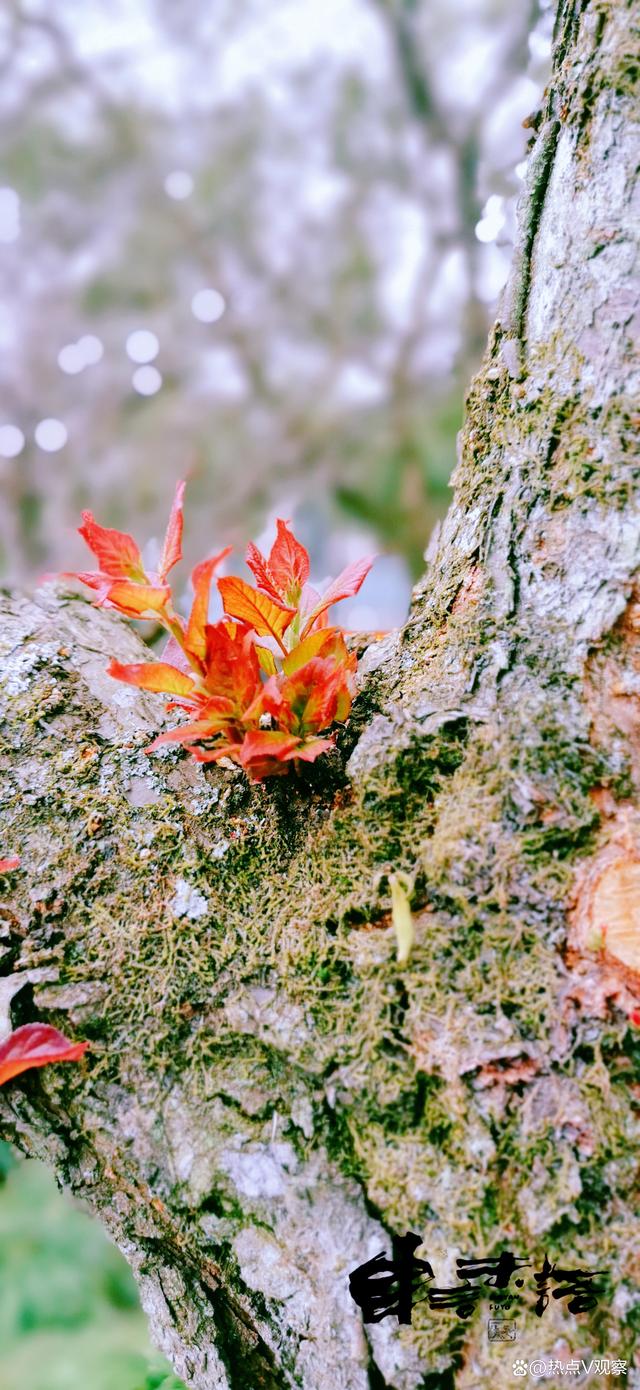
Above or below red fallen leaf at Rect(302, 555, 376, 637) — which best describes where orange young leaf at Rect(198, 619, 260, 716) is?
below

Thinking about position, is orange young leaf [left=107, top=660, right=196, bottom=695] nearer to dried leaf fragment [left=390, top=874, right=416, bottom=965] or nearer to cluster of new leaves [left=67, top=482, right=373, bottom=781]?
cluster of new leaves [left=67, top=482, right=373, bottom=781]

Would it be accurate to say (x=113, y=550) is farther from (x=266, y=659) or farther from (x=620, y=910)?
(x=620, y=910)

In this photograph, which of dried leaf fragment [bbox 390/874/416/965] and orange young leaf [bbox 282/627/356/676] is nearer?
dried leaf fragment [bbox 390/874/416/965]

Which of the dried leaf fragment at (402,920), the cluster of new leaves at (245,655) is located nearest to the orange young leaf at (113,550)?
the cluster of new leaves at (245,655)

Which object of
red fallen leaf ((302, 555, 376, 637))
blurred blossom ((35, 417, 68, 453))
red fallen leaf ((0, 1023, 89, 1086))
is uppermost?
blurred blossom ((35, 417, 68, 453))

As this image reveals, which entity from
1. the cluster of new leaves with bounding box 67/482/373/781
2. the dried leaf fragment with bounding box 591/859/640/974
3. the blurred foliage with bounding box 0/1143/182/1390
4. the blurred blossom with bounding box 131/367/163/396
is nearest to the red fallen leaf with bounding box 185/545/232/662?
the cluster of new leaves with bounding box 67/482/373/781

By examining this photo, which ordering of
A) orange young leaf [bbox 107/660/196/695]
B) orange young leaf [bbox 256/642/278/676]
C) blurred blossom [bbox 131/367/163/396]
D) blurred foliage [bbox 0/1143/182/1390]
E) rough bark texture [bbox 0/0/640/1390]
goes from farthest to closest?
blurred blossom [bbox 131/367/163/396]
blurred foliage [bbox 0/1143/182/1390]
orange young leaf [bbox 256/642/278/676]
orange young leaf [bbox 107/660/196/695]
rough bark texture [bbox 0/0/640/1390]
